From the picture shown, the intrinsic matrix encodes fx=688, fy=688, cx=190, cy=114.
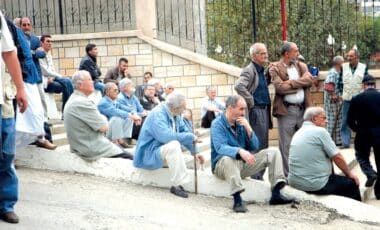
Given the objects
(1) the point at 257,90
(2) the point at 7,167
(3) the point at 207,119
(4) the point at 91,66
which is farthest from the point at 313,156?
(3) the point at 207,119

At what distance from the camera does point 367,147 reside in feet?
30.5

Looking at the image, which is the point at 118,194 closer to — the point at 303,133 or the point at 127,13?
the point at 303,133

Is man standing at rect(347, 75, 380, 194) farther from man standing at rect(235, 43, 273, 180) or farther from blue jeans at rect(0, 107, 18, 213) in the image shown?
blue jeans at rect(0, 107, 18, 213)

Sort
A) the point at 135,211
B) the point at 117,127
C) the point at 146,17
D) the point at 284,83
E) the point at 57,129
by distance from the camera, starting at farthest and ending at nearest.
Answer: the point at 146,17 < the point at 57,129 < the point at 117,127 < the point at 284,83 < the point at 135,211

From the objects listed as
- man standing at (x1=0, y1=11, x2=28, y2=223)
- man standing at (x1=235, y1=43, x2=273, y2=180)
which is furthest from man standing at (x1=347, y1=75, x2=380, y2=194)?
man standing at (x1=0, y1=11, x2=28, y2=223)

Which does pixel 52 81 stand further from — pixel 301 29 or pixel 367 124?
pixel 301 29

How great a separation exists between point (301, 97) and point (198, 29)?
7476 millimetres

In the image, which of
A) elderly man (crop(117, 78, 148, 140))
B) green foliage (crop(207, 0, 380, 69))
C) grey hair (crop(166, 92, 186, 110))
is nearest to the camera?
grey hair (crop(166, 92, 186, 110))

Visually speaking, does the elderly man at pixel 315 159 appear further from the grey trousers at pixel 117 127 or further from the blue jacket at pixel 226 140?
the grey trousers at pixel 117 127

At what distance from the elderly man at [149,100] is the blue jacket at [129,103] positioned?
1008 millimetres

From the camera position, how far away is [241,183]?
301 inches

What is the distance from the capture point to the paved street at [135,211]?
682 centimetres

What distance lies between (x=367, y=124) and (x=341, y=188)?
5.00 feet

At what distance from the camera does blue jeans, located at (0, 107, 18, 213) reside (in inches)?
235
